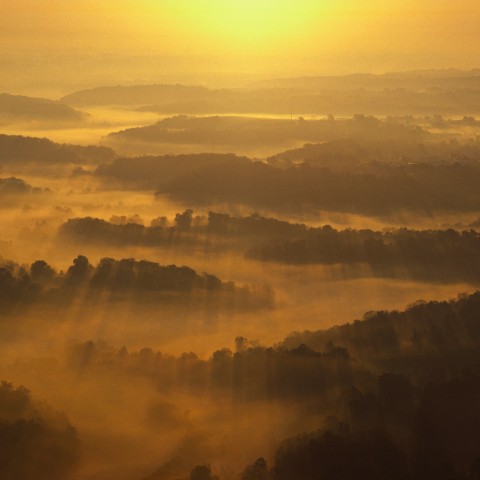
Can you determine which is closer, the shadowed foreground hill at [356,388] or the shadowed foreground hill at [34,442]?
the shadowed foreground hill at [356,388]

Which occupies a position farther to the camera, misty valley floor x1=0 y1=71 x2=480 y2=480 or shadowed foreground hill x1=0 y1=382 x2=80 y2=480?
misty valley floor x1=0 y1=71 x2=480 y2=480

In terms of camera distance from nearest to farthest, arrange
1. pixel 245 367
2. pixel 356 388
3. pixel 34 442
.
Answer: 1. pixel 34 442
2. pixel 356 388
3. pixel 245 367

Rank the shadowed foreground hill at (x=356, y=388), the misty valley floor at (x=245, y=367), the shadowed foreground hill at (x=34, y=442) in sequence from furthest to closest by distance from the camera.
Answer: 1. the misty valley floor at (x=245, y=367)
2. the shadowed foreground hill at (x=34, y=442)
3. the shadowed foreground hill at (x=356, y=388)

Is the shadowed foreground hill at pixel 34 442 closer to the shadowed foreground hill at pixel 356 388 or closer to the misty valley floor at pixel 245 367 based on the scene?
the misty valley floor at pixel 245 367

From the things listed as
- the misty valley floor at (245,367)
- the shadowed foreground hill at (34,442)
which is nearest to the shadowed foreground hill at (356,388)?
the misty valley floor at (245,367)

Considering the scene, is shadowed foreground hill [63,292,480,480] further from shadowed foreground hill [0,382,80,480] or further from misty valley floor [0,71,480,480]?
shadowed foreground hill [0,382,80,480]

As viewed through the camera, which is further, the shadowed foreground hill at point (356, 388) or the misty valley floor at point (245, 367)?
the misty valley floor at point (245, 367)

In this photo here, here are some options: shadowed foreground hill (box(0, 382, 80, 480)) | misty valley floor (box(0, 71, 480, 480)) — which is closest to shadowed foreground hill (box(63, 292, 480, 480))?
misty valley floor (box(0, 71, 480, 480))

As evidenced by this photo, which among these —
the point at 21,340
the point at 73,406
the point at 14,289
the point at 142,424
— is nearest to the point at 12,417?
the point at 73,406

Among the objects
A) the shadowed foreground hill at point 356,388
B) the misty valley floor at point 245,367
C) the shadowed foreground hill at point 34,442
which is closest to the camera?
the shadowed foreground hill at point 356,388

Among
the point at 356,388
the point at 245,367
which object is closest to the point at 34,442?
the point at 245,367

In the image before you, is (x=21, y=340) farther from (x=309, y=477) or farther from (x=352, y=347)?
(x=309, y=477)

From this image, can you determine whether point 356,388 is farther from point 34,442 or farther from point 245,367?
point 34,442
